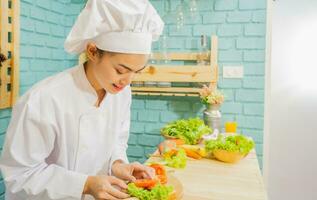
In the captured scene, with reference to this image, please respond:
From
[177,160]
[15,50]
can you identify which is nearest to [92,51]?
[177,160]

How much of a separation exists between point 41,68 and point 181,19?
103 cm

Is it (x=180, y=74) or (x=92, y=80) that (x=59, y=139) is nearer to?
(x=92, y=80)

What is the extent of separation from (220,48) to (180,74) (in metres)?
0.34

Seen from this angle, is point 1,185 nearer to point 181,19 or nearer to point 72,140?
point 72,140

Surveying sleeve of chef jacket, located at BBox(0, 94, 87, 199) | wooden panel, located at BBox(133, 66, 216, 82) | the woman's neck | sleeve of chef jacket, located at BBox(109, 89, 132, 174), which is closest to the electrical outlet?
wooden panel, located at BBox(133, 66, 216, 82)

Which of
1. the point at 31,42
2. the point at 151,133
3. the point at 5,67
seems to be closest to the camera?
the point at 5,67

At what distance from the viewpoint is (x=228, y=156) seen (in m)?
1.59

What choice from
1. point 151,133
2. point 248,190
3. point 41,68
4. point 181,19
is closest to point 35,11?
point 41,68

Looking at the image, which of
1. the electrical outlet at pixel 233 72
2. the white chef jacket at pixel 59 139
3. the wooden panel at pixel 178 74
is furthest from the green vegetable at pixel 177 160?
the electrical outlet at pixel 233 72

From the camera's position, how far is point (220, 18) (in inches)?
90.9

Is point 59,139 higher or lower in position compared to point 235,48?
lower

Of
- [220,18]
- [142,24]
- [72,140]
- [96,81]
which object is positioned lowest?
[72,140]

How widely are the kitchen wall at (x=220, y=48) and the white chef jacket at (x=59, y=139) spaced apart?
1.07m

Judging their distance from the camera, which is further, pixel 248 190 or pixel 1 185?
pixel 1 185
